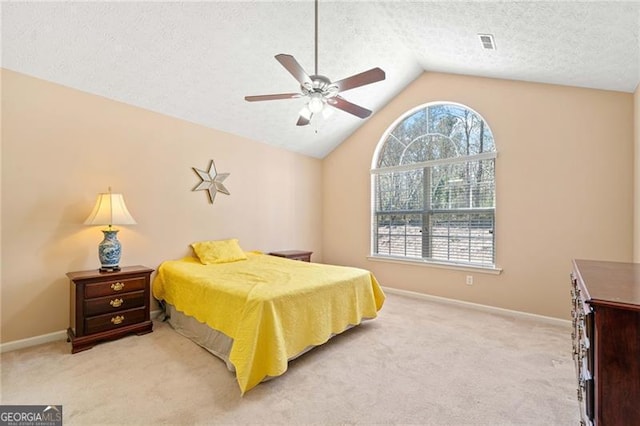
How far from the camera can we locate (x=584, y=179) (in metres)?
3.18

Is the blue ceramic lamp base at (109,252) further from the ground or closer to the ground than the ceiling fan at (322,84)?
closer to the ground

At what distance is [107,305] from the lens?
9.21ft

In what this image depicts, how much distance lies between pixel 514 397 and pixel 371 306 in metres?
1.47

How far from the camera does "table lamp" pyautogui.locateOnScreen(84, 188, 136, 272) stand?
290 centimetres

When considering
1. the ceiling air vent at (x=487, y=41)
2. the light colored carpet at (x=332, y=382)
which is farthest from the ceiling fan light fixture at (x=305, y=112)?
the light colored carpet at (x=332, y=382)

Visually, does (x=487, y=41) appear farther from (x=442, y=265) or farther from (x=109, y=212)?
(x=109, y=212)

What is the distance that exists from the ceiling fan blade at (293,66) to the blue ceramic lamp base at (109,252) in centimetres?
240

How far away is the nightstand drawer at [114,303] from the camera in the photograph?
2.71 meters

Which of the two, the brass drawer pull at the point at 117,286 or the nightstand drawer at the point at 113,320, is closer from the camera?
the nightstand drawer at the point at 113,320

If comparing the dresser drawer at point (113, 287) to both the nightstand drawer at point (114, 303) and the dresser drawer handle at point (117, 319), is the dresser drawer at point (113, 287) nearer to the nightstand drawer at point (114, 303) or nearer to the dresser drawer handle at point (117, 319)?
the nightstand drawer at point (114, 303)

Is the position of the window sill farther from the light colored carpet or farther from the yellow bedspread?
the yellow bedspread

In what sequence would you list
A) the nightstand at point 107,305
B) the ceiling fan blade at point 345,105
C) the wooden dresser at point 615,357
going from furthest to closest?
the nightstand at point 107,305
the ceiling fan blade at point 345,105
the wooden dresser at point 615,357

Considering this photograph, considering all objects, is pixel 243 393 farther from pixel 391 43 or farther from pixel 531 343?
pixel 391 43

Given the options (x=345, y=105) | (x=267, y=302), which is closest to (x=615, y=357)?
(x=267, y=302)
